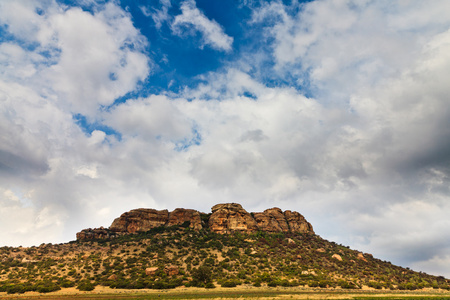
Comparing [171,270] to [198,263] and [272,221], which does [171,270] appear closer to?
[198,263]

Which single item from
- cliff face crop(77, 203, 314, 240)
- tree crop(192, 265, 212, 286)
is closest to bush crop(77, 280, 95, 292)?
tree crop(192, 265, 212, 286)

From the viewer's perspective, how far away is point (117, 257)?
261 ft

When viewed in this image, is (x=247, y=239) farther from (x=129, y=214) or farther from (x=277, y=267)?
(x=129, y=214)

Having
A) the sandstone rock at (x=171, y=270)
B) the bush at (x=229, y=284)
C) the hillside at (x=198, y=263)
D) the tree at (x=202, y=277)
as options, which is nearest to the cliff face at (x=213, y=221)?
the hillside at (x=198, y=263)

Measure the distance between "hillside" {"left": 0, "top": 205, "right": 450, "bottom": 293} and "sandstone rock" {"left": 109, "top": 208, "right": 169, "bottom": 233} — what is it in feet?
8.40

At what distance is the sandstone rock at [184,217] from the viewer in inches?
4481

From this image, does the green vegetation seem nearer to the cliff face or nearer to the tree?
the tree

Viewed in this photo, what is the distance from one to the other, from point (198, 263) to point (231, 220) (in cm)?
3674

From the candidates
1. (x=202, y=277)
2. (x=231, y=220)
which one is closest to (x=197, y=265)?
(x=202, y=277)

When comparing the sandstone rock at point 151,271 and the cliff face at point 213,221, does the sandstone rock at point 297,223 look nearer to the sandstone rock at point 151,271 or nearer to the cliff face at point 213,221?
the cliff face at point 213,221

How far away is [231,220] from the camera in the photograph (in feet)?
369

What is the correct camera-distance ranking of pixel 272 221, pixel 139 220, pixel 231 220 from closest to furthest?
pixel 231 220, pixel 139 220, pixel 272 221

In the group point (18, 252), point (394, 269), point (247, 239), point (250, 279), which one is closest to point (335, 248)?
point (394, 269)

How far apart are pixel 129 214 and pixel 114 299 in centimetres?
7280
